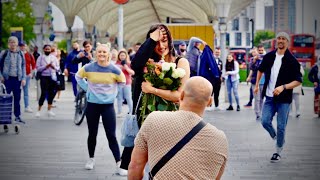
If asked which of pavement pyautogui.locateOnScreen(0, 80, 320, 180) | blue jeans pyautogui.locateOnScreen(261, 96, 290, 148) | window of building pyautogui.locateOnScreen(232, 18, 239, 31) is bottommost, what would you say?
pavement pyautogui.locateOnScreen(0, 80, 320, 180)

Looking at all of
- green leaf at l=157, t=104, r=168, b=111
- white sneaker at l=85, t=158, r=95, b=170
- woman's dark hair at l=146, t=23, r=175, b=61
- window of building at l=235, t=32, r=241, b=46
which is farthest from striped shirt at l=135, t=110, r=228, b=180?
window of building at l=235, t=32, r=241, b=46

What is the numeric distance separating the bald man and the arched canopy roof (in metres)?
36.0

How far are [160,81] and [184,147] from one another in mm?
2297

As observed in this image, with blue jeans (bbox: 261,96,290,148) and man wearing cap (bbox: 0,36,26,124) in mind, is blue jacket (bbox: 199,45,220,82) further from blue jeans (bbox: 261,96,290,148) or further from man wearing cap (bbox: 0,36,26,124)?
blue jeans (bbox: 261,96,290,148)

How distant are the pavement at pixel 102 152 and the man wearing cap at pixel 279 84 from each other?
1.67ft

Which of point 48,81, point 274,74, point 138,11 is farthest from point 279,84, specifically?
point 138,11

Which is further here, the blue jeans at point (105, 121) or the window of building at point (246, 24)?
the window of building at point (246, 24)

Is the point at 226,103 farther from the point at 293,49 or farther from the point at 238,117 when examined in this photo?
the point at 293,49

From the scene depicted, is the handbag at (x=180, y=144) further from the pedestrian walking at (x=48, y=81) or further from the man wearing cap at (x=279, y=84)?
the pedestrian walking at (x=48, y=81)

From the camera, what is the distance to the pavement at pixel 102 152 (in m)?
9.16

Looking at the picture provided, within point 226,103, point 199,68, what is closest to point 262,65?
point 199,68

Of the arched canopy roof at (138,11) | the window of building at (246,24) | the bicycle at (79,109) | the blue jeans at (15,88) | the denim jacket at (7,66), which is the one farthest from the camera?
the window of building at (246,24)

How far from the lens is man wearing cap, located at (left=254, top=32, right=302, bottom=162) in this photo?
1031 cm

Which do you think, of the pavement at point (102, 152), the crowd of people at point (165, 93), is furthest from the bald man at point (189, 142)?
the pavement at point (102, 152)
